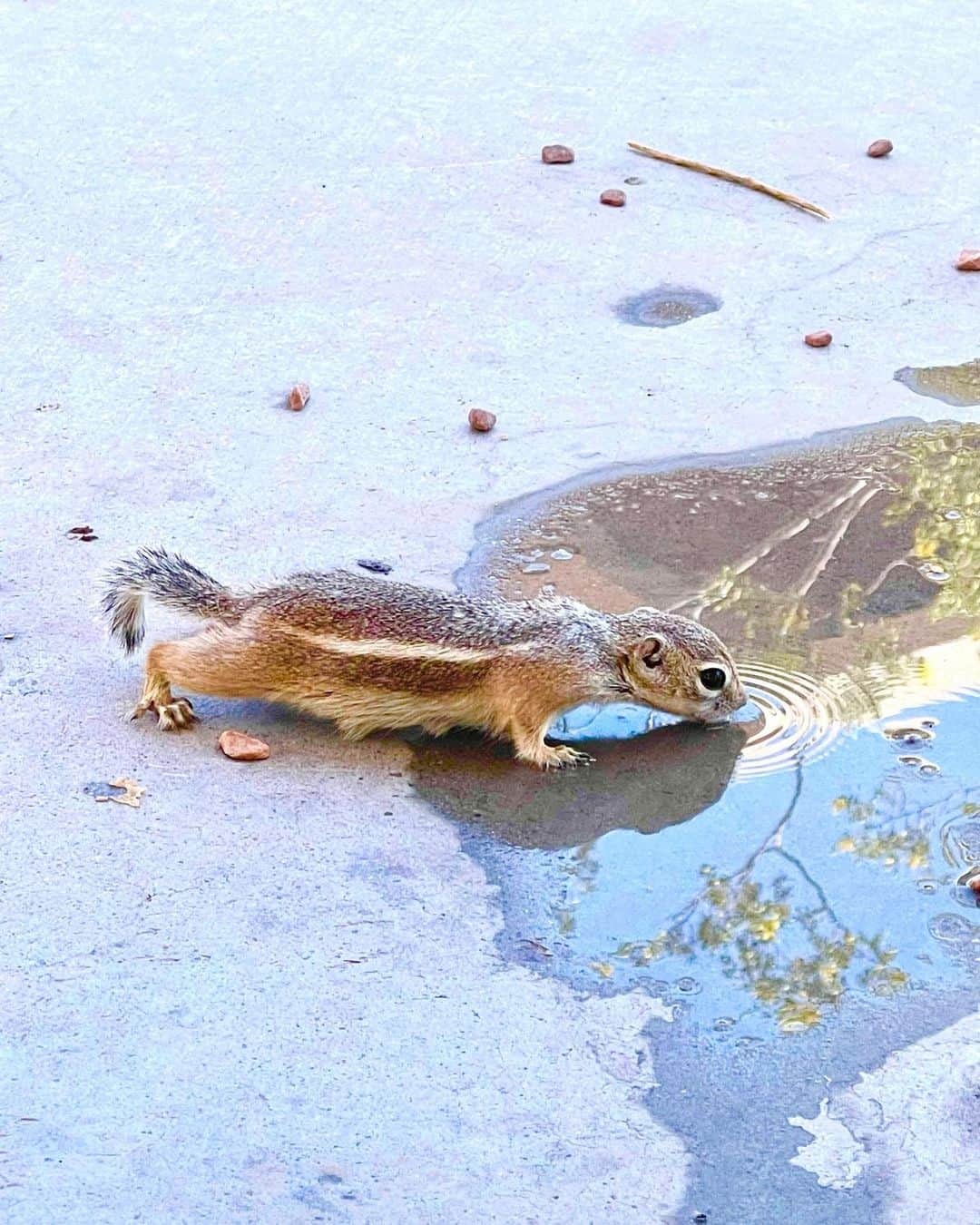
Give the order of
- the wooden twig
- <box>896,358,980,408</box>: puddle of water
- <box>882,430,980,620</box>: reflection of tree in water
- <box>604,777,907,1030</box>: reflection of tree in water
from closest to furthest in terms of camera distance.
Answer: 1. <box>604,777,907,1030</box>: reflection of tree in water
2. <box>882,430,980,620</box>: reflection of tree in water
3. <box>896,358,980,408</box>: puddle of water
4. the wooden twig

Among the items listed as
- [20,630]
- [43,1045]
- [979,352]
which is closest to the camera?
[43,1045]

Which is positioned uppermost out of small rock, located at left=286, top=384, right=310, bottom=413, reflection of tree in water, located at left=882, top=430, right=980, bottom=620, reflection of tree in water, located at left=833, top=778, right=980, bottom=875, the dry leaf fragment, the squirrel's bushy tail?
the squirrel's bushy tail

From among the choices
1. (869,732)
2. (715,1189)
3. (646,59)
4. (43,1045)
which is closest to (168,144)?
(646,59)

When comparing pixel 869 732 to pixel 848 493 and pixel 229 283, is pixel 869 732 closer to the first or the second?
pixel 848 493

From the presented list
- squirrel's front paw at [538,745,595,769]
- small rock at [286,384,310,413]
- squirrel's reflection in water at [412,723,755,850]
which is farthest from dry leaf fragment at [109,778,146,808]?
small rock at [286,384,310,413]

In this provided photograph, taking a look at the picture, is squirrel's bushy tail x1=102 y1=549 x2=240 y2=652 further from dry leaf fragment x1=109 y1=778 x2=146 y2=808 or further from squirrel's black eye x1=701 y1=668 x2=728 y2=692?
squirrel's black eye x1=701 y1=668 x2=728 y2=692

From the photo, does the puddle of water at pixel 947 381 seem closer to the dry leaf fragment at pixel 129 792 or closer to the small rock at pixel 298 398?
the small rock at pixel 298 398

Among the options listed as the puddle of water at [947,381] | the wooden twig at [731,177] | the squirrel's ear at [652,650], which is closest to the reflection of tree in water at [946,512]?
the puddle of water at [947,381]
